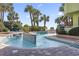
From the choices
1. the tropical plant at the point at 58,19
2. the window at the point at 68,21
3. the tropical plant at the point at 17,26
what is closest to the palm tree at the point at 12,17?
the tropical plant at the point at 17,26

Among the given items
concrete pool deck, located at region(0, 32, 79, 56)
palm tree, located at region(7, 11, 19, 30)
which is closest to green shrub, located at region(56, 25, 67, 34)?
concrete pool deck, located at region(0, 32, 79, 56)

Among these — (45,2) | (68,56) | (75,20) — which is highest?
(45,2)

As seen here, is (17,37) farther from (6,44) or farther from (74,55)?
(74,55)

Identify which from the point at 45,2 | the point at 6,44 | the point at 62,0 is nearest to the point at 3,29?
the point at 6,44

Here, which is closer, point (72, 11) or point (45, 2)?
point (45, 2)

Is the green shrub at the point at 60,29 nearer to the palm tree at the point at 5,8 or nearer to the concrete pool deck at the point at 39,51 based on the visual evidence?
the concrete pool deck at the point at 39,51

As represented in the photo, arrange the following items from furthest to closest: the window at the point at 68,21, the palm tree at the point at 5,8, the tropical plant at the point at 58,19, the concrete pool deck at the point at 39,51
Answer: the window at the point at 68,21 < the tropical plant at the point at 58,19 < the concrete pool deck at the point at 39,51 < the palm tree at the point at 5,8

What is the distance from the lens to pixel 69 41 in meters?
8.43

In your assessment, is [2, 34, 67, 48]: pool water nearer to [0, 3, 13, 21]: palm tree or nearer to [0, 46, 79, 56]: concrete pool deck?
[0, 46, 79, 56]: concrete pool deck

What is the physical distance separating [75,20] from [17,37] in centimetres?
217

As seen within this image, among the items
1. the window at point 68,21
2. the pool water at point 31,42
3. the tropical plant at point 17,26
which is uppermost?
the window at point 68,21

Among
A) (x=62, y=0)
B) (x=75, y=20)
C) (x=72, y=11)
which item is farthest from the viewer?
(x=72, y=11)

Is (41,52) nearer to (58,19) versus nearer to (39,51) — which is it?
(39,51)

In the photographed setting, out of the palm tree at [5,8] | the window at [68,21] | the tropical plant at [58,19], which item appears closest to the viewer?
the palm tree at [5,8]
